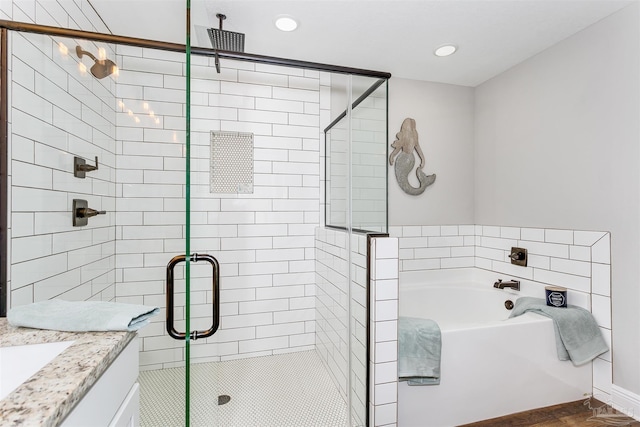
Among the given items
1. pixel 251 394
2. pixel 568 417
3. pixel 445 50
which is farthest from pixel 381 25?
pixel 568 417

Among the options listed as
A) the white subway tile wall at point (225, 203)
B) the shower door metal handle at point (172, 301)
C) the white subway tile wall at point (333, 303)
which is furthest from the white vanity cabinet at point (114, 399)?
the white subway tile wall at point (333, 303)

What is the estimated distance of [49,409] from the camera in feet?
1.64

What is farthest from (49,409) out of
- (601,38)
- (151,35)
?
(601,38)

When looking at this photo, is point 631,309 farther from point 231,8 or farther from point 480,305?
point 231,8

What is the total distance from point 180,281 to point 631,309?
99.2 inches

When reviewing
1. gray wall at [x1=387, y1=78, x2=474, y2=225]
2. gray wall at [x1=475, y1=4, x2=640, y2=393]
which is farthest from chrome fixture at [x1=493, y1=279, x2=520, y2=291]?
gray wall at [x1=387, y1=78, x2=474, y2=225]

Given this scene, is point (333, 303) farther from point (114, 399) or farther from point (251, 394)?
point (114, 399)

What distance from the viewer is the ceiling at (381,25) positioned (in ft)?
5.80

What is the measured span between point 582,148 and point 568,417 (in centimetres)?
169

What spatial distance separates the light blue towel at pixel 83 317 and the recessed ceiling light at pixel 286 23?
185cm

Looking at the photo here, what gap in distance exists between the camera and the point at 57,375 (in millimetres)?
608

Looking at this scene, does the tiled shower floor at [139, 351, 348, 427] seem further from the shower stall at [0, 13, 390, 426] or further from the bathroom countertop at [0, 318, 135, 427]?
the bathroom countertop at [0, 318, 135, 427]

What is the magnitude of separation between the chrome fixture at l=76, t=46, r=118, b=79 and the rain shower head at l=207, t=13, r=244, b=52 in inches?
23.4

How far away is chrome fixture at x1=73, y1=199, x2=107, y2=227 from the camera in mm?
1492
